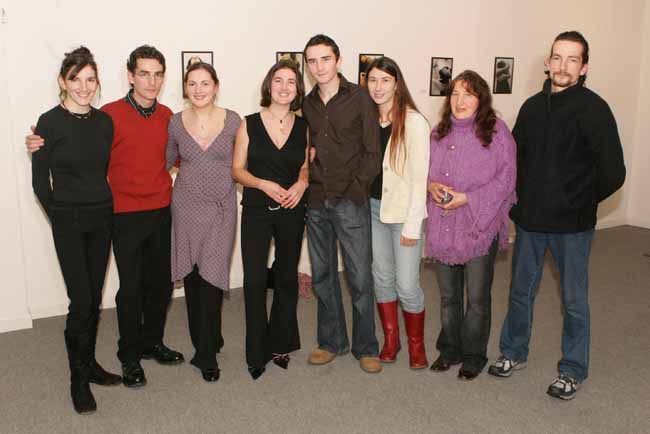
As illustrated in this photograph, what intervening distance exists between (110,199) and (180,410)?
1.07 m

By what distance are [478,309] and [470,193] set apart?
2.04ft

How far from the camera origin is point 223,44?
4.70 m

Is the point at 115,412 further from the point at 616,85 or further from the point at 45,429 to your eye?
the point at 616,85

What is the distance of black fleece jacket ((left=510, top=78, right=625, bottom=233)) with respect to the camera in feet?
9.93

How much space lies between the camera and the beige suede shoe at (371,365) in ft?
11.6

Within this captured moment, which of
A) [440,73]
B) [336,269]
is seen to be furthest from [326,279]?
[440,73]

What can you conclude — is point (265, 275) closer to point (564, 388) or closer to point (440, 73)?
point (564, 388)

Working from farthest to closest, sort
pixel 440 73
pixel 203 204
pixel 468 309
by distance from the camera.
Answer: pixel 440 73
pixel 468 309
pixel 203 204

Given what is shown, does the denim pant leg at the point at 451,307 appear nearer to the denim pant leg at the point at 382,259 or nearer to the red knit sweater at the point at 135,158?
the denim pant leg at the point at 382,259

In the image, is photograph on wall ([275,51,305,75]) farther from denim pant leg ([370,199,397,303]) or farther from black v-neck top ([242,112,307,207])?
denim pant leg ([370,199,397,303])

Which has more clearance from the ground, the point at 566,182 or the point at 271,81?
the point at 271,81

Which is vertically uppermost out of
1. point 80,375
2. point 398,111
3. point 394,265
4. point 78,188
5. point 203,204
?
point 398,111

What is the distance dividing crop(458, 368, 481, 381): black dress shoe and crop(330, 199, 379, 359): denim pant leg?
48cm

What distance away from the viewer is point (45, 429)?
2.96 meters
